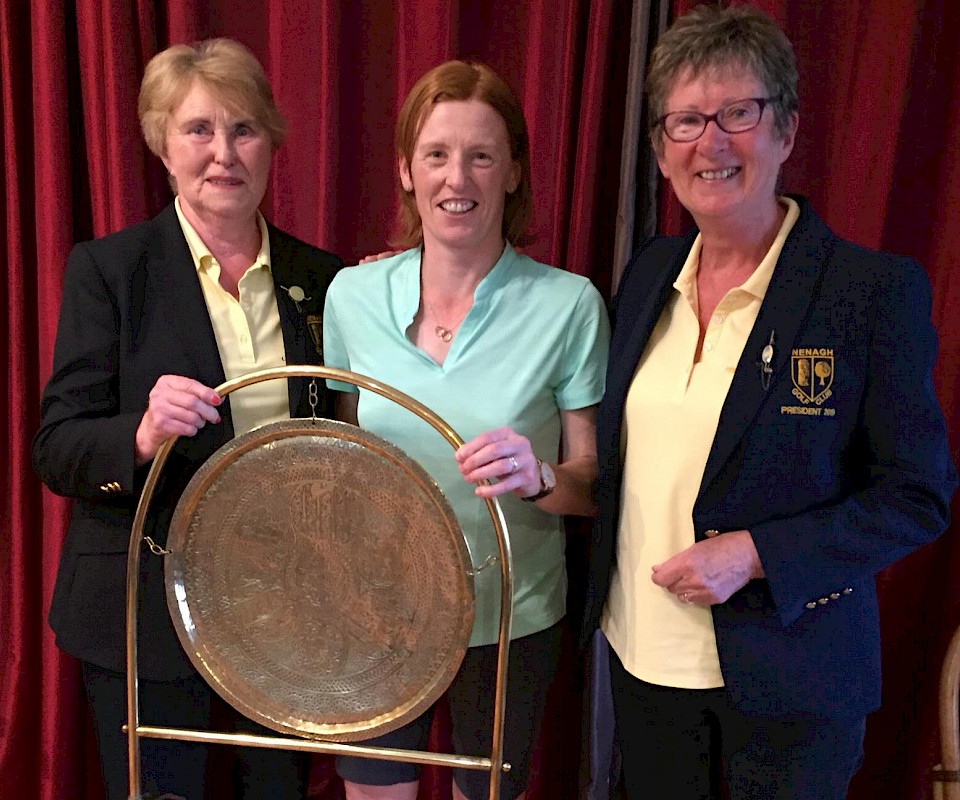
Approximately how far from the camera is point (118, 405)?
1.29 m

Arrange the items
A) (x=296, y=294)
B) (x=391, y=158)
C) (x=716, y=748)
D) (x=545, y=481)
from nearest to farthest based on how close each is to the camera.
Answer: (x=545, y=481)
(x=716, y=748)
(x=296, y=294)
(x=391, y=158)

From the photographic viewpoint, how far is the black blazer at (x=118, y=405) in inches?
49.2

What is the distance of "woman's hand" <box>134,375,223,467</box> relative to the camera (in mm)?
1104

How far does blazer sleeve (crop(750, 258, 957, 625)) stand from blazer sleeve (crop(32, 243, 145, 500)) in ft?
2.98

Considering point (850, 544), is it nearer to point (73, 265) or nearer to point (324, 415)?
point (324, 415)

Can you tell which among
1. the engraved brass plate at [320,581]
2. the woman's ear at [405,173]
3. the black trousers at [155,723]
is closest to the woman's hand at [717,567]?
the engraved brass plate at [320,581]

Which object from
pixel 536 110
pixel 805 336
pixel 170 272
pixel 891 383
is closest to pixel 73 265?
pixel 170 272

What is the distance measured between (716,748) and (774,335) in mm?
639

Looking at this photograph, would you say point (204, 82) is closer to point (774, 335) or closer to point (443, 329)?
point (443, 329)

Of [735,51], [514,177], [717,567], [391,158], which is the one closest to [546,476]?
[717,567]

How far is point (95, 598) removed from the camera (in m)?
1.32

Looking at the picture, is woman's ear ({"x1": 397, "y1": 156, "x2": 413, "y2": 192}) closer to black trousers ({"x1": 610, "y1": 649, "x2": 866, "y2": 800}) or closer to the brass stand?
the brass stand

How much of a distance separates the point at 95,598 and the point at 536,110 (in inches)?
46.2

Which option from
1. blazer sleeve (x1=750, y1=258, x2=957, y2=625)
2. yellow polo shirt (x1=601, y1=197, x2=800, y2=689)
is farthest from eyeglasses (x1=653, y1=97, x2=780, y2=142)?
blazer sleeve (x1=750, y1=258, x2=957, y2=625)
